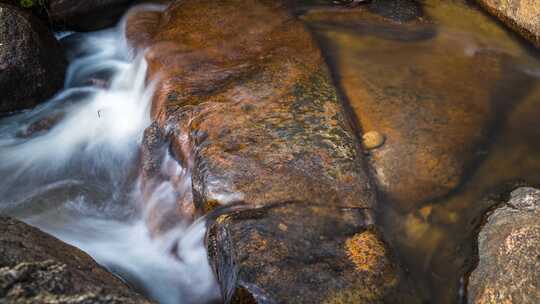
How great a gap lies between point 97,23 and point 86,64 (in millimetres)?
811

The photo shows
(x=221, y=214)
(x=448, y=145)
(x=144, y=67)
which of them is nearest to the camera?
(x=221, y=214)

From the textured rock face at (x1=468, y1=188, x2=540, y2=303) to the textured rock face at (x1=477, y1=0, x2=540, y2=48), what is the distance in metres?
3.11

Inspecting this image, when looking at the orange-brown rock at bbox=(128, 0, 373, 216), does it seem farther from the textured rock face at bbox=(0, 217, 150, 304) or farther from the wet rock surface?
the textured rock face at bbox=(0, 217, 150, 304)

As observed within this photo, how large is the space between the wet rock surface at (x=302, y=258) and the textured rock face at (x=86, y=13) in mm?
4702

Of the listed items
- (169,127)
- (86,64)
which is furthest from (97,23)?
(169,127)

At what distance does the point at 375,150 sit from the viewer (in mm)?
4828

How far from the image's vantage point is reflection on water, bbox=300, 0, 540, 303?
4.34 metres

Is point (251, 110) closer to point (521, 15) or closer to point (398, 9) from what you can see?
point (398, 9)

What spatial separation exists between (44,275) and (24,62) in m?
4.04

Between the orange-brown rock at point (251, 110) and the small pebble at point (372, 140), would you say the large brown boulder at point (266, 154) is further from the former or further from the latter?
the small pebble at point (372, 140)

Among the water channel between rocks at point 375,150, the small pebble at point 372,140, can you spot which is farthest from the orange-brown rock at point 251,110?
the water channel between rocks at point 375,150

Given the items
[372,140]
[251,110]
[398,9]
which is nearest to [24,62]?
[251,110]

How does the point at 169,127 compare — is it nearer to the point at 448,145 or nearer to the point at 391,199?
the point at 391,199

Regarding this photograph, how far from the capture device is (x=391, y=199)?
452 centimetres
